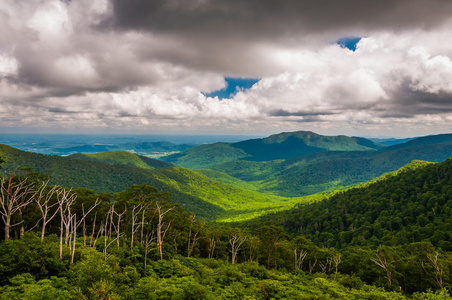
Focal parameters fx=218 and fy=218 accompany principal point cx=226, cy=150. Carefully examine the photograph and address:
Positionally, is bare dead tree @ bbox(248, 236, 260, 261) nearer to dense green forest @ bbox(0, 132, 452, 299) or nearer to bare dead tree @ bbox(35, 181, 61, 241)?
dense green forest @ bbox(0, 132, 452, 299)

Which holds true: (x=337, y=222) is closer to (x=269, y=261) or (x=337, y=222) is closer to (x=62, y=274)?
(x=269, y=261)

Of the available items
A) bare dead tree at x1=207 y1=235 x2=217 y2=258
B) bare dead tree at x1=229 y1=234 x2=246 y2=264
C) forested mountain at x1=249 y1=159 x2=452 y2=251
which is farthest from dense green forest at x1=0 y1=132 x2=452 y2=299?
forested mountain at x1=249 y1=159 x2=452 y2=251

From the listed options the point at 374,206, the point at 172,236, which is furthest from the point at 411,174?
the point at 172,236

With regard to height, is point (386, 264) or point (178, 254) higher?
point (178, 254)

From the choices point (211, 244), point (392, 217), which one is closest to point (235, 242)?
point (211, 244)

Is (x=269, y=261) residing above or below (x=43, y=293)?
below

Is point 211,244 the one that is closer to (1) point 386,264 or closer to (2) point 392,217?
(1) point 386,264

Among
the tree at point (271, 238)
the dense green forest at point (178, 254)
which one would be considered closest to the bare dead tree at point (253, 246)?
the dense green forest at point (178, 254)

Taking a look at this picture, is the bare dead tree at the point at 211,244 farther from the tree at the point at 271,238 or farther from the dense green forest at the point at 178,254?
the tree at the point at 271,238
